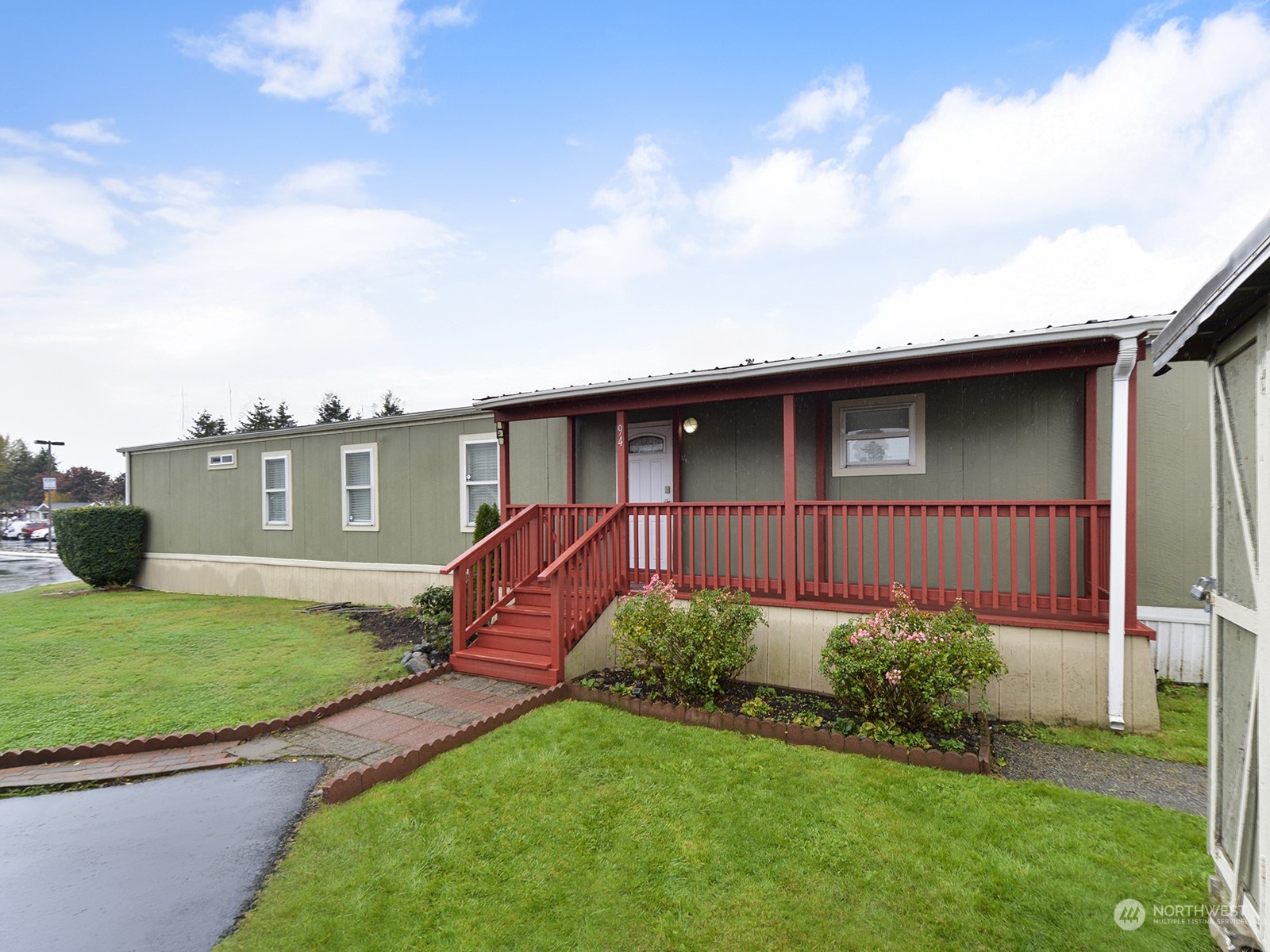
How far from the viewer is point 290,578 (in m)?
11.1

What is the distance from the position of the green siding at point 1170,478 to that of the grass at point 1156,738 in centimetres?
128

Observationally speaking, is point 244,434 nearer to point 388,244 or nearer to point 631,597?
point 388,244

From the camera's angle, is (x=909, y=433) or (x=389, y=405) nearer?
(x=909, y=433)

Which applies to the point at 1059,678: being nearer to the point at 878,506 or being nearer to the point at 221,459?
the point at 878,506

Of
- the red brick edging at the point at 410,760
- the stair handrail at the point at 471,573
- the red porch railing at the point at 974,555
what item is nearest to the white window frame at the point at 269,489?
the stair handrail at the point at 471,573

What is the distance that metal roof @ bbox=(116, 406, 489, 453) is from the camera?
361 inches

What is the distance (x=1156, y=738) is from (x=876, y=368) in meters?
3.30

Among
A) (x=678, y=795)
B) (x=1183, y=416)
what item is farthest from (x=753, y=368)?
(x=1183, y=416)

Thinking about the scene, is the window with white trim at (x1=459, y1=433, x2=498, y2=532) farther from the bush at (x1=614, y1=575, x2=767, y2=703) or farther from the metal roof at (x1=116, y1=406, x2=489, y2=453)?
the bush at (x1=614, y1=575, x2=767, y2=703)

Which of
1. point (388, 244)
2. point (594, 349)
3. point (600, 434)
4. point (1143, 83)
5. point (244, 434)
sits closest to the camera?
point (600, 434)

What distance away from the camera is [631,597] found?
5.14 meters

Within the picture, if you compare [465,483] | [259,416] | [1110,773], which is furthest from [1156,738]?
[259,416]

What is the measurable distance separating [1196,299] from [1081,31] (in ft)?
31.4

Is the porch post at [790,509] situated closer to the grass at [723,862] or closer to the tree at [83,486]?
the grass at [723,862]
